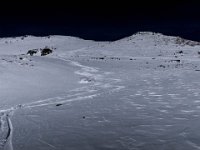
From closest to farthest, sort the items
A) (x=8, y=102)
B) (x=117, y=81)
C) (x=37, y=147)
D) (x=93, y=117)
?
(x=37, y=147) → (x=93, y=117) → (x=8, y=102) → (x=117, y=81)

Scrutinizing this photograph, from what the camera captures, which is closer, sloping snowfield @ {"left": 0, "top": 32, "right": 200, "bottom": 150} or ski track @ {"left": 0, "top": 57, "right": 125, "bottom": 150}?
sloping snowfield @ {"left": 0, "top": 32, "right": 200, "bottom": 150}

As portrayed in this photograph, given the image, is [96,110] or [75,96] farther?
[75,96]

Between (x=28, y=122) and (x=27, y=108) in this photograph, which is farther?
(x=27, y=108)

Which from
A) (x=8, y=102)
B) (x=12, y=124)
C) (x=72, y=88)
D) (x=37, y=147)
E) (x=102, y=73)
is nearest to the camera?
(x=37, y=147)

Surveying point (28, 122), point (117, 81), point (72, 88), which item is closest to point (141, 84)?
point (117, 81)

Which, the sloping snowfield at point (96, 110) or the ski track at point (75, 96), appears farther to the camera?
the ski track at point (75, 96)

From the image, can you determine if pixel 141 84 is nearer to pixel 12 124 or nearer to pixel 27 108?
pixel 27 108
